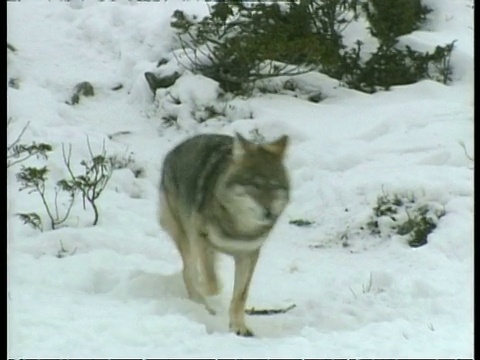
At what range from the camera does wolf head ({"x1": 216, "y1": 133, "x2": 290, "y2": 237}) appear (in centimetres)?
386

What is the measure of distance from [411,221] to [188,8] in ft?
15.5

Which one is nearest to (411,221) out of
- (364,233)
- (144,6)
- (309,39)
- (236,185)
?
(364,233)

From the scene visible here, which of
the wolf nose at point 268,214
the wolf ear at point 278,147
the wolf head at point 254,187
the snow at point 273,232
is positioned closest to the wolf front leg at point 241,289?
the snow at point 273,232

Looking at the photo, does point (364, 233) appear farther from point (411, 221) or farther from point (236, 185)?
point (236, 185)

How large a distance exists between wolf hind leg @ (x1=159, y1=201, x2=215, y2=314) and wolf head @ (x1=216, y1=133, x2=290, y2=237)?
53cm

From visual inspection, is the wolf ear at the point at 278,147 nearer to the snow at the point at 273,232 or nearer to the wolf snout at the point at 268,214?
the wolf snout at the point at 268,214

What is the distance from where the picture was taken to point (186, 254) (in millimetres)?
4676

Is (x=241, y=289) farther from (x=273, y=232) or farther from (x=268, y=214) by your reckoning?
(x=273, y=232)

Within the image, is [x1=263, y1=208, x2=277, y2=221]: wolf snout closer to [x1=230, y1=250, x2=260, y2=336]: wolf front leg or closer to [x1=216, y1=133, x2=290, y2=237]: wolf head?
[x1=216, y1=133, x2=290, y2=237]: wolf head

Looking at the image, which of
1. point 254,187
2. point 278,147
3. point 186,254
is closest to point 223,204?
point 254,187

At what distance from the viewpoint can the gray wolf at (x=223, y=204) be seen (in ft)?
12.8

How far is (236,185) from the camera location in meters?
3.95

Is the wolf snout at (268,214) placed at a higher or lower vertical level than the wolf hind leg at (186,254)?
higher

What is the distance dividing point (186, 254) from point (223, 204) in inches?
28.7
